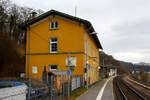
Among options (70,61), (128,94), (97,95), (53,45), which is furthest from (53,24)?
(128,94)

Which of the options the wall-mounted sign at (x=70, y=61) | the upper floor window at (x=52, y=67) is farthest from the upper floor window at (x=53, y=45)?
the wall-mounted sign at (x=70, y=61)

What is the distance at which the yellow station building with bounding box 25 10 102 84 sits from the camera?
792 inches

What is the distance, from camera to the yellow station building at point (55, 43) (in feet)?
66.0

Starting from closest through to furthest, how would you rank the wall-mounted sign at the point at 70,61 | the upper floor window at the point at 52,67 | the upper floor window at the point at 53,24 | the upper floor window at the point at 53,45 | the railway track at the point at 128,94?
1. the railway track at the point at 128,94
2. the wall-mounted sign at the point at 70,61
3. the upper floor window at the point at 52,67
4. the upper floor window at the point at 53,45
5. the upper floor window at the point at 53,24

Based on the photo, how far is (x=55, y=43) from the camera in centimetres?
2138

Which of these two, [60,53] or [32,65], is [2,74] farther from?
[60,53]

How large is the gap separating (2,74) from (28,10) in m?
12.4

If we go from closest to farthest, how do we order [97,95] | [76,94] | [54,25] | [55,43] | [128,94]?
[97,95], [76,94], [128,94], [55,43], [54,25]

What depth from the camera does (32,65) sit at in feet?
70.2

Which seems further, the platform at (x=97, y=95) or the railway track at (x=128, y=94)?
the railway track at (x=128, y=94)

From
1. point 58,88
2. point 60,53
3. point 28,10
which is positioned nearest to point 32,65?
point 60,53

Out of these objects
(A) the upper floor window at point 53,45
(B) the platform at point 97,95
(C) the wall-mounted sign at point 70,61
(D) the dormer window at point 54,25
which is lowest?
(B) the platform at point 97,95

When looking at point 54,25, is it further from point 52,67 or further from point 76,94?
point 76,94

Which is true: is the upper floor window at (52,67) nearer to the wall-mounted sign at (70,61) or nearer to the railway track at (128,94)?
the wall-mounted sign at (70,61)
